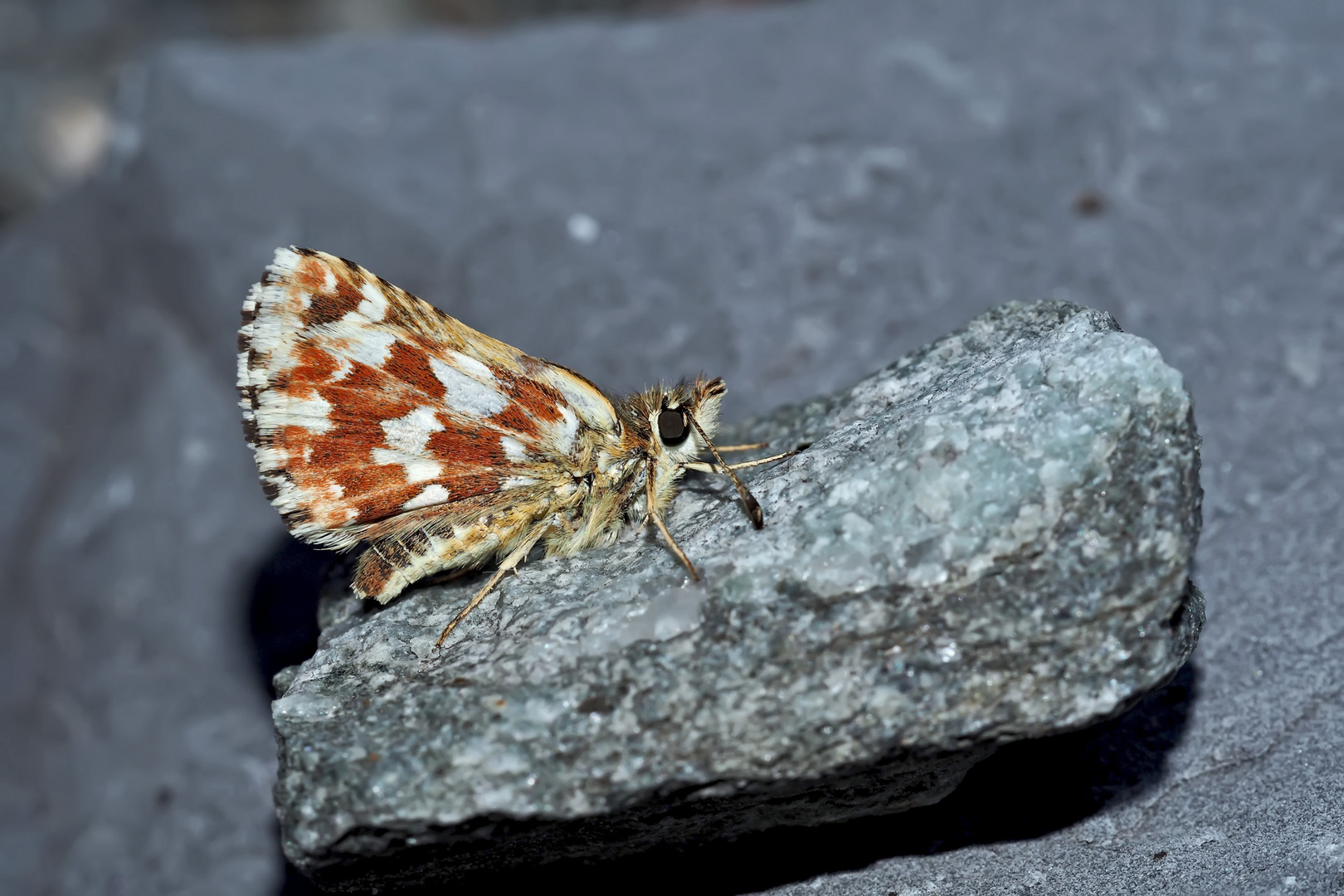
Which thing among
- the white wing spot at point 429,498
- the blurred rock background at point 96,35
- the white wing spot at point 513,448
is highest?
the blurred rock background at point 96,35

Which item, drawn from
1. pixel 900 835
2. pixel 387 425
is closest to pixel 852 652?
pixel 900 835

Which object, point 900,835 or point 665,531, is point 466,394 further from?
point 900,835

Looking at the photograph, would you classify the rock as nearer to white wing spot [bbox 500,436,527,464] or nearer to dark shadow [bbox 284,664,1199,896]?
dark shadow [bbox 284,664,1199,896]

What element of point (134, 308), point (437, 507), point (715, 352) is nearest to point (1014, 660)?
point (437, 507)

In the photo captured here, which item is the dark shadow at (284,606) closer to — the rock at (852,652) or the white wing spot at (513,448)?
the white wing spot at (513,448)

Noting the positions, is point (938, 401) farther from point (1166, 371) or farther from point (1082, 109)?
point (1082, 109)

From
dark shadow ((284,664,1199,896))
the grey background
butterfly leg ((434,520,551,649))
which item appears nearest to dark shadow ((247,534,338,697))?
the grey background

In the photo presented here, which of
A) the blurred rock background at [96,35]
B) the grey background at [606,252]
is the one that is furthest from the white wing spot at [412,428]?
the blurred rock background at [96,35]
